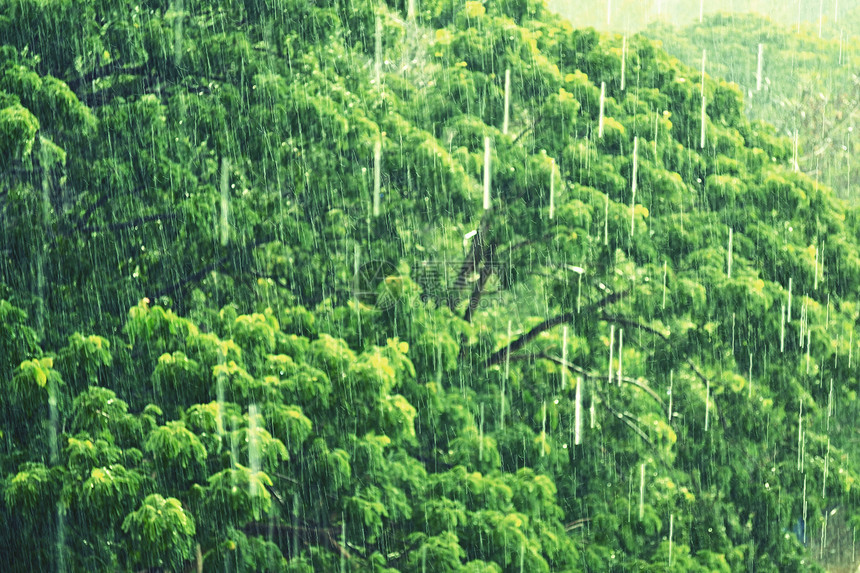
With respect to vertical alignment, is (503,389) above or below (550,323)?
below

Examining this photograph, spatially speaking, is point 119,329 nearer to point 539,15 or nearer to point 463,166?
point 463,166

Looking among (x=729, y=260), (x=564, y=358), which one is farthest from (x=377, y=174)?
(x=729, y=260)

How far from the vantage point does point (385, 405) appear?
841 cm

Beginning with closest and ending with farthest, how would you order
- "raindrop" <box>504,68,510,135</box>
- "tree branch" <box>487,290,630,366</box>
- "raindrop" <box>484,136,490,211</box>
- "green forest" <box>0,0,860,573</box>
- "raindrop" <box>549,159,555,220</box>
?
"green forest" <box>0,0,860,573</box>, "raindrop" <box>484,136,490,211</box>, "raindrop" <box>549,159,555,220</box>, "tree branch" <box>487,290,630,366</box>, "raindrop" <box>504,68,510,135</box>

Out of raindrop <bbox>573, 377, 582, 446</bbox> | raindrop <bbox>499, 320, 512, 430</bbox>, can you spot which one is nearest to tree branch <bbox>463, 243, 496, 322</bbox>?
raindrop <bbox>499, 320, 512, 430</bbox>

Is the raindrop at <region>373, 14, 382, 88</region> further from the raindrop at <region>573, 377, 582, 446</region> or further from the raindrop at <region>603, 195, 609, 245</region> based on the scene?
the raindrop at <region>573, 377, 582, 446</region>

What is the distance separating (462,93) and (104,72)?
11.6 feet

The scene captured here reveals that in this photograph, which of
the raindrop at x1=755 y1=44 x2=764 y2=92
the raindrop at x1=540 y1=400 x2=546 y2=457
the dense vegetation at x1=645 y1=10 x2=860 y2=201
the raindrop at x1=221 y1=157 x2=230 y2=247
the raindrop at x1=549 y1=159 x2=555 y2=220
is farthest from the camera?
the raindrop at x1=755 y1=44 x2=764 y2=92

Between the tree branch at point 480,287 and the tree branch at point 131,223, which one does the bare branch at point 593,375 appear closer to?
the tree branch at point 480,287

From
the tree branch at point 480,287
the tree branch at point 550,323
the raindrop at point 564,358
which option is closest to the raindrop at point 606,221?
the tree branch at point 550,323

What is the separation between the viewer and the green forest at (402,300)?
8.14 m

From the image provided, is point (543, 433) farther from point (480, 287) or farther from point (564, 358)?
point (480, 287)

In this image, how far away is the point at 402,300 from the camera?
9789 mm

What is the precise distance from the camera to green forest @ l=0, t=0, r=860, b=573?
26.7ft
